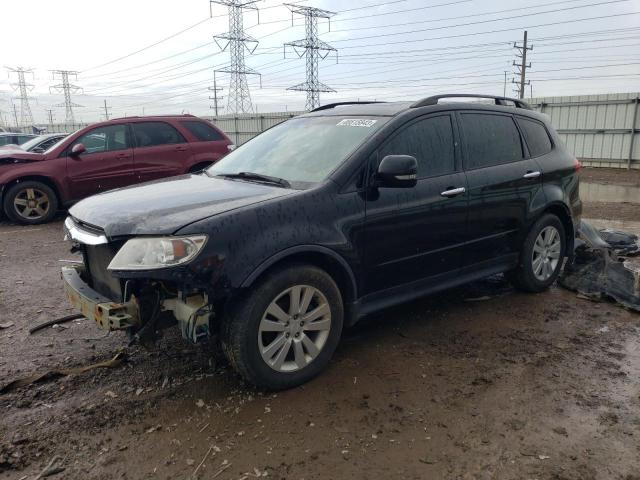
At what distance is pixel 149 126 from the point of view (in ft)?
31.0

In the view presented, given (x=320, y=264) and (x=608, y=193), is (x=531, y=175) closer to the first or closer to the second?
(x=320, y=264)

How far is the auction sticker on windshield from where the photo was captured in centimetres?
392

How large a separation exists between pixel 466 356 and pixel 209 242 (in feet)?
6.72

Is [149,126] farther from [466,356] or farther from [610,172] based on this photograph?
[610,172]

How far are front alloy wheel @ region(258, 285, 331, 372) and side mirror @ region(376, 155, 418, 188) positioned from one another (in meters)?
0.88

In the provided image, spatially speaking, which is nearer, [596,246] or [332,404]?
[332,404]

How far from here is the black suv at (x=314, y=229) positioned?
2990mm

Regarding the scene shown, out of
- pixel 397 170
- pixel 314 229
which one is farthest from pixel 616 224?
pixel 314 229

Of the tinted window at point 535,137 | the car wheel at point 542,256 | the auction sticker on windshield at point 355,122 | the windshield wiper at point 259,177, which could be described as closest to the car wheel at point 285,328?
the windshield wiper at point 259,177

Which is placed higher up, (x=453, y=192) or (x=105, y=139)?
(x=105, y=139)

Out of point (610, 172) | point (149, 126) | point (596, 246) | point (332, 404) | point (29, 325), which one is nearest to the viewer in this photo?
point (332, 404)

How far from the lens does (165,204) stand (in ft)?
10.8

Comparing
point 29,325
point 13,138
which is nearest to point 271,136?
point 29,325

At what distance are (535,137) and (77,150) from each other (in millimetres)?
7123
